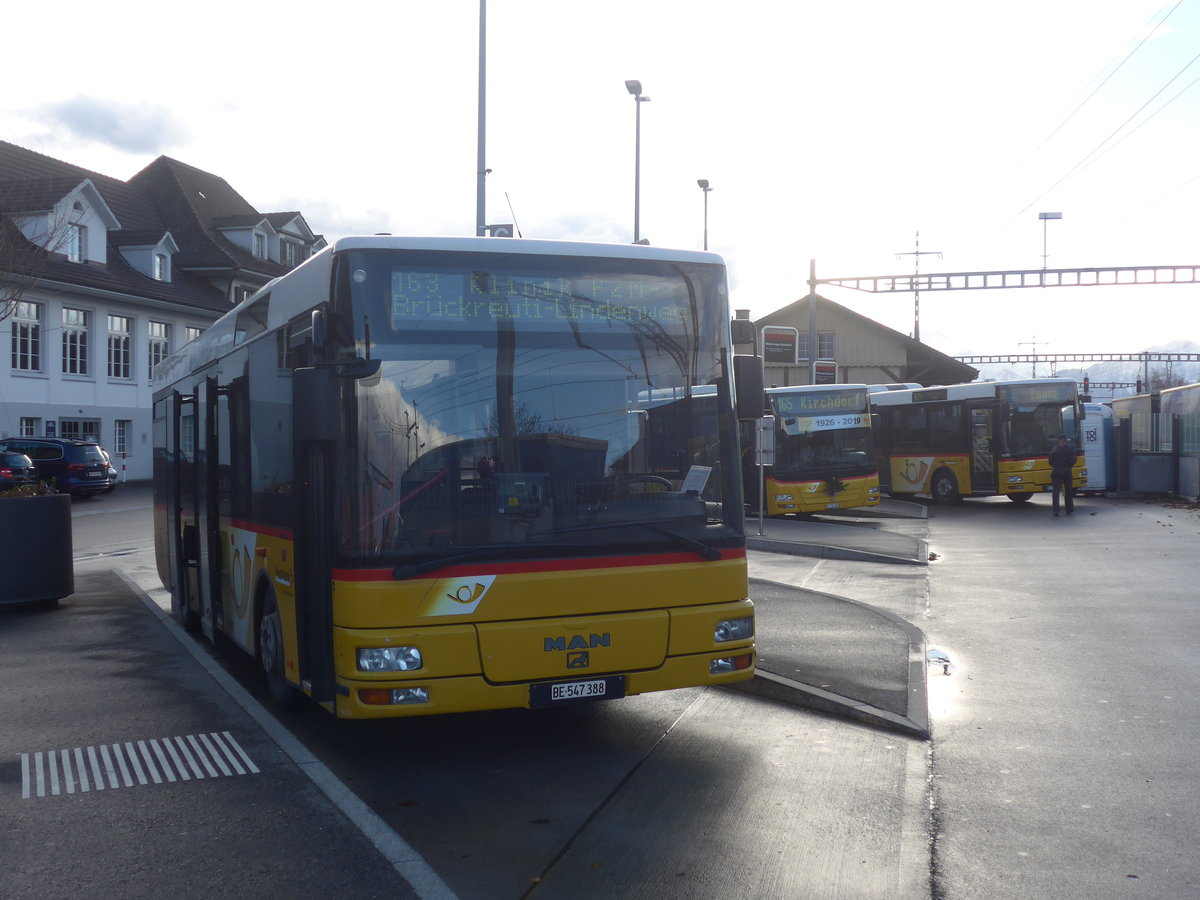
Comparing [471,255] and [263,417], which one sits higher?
[471,255]

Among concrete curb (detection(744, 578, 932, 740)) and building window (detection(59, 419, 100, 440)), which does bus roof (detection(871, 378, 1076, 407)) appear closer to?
concrete curb (detection(744, 578, 932, 740))

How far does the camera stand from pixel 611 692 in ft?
21.4

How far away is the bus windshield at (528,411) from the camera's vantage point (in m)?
6.29

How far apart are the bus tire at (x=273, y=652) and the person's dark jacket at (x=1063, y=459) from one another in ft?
74.0

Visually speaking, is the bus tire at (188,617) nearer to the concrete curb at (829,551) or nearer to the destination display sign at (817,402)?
the concrete curb at (829,551)

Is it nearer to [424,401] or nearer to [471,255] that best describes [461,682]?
[424,401]

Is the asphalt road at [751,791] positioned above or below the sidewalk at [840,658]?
below

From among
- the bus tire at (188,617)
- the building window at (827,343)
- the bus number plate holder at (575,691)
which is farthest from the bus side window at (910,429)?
the building window at (827,343)

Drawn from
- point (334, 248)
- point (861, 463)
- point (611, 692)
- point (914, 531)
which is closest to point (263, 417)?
point (334, 248)

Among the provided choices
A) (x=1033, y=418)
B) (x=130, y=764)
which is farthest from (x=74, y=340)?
(x=130, y=764)

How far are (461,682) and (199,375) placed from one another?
523 cm

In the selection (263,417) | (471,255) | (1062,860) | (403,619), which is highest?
(471,255)

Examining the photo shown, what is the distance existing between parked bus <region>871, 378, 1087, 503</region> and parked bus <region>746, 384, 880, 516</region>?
192 inches

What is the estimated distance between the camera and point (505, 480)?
253 inches
